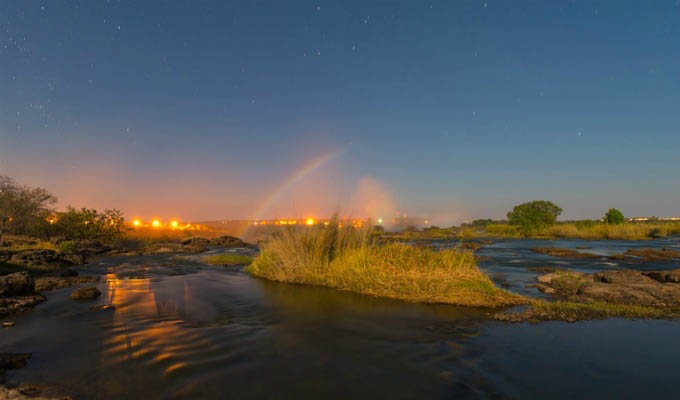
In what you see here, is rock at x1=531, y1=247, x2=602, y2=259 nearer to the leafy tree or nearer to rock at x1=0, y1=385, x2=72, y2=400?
rock at x1=0, y1=385, x2=72, y2=400

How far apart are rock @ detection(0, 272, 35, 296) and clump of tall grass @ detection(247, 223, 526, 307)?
26.6 feet

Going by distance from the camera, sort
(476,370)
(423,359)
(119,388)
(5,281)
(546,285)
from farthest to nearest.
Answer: (546,285), (5,281), (423,359), (476,370), (119,388)

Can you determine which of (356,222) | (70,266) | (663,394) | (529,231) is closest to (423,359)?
(663,394)

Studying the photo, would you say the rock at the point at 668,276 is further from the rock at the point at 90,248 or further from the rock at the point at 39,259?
the rock at the point at 90,248


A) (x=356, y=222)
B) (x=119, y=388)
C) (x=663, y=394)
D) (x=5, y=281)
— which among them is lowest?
(x=663, y=394)

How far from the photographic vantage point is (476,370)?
209 inches

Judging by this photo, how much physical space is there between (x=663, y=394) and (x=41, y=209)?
4271 cm

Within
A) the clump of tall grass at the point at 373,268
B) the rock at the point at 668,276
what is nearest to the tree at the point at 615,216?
the rock at the point at 668,276

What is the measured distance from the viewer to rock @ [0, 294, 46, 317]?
8714 millimetres

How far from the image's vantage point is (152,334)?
22.7 feet

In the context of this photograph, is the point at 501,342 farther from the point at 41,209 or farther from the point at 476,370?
the point at 41,209

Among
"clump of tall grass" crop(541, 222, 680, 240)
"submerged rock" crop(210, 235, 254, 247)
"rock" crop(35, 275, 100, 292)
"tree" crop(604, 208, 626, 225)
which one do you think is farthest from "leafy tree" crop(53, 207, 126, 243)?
"tree" crop(604, 208, 626, 225)

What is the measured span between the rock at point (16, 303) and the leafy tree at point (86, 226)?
26.9m

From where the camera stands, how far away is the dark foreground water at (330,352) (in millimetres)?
4672
